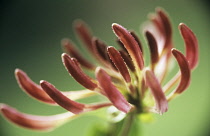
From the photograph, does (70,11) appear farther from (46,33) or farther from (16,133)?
(16,133)

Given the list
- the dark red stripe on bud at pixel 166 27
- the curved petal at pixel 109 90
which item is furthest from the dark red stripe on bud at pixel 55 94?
the dark red stripe on bud at pixel 166 27

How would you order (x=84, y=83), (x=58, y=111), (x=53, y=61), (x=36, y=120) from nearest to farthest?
(x=84, y=83), (x=36, y=120), (x=58, y=111), (x=53, y=61)

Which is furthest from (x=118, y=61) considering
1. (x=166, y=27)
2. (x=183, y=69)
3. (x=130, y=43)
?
(x=166, y=27)

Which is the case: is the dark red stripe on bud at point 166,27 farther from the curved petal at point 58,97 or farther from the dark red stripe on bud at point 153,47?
the curved petal at point 58,97

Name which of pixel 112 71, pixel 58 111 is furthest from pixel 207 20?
pixel 112 71

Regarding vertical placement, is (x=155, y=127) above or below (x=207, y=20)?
below

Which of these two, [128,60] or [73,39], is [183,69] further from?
[73,39]

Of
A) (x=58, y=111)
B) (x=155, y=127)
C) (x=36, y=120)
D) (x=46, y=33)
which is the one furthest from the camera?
(x=46, y=33)
